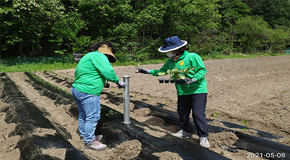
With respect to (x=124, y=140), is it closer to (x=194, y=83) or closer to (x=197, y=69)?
(x=194, y=83)

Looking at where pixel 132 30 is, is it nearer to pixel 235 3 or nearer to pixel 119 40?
pixel 119 40

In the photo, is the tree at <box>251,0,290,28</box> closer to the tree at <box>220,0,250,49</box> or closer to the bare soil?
the tree at <box>220,0,250,49</box>

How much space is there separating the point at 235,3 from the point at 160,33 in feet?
78.3

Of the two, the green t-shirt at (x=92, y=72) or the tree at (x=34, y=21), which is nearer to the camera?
the green t-shirt at (x=92, y=72)

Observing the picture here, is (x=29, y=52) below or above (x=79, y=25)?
below

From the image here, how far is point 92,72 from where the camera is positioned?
238 centimetres

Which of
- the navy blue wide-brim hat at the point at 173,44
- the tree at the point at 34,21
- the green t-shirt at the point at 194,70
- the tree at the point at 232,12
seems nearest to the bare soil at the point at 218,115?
the green t-shirt at the point at 194,70

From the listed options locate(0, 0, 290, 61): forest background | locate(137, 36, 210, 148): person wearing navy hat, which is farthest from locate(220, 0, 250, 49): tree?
locate(137, 36, 210, 148): person wearing navy hat

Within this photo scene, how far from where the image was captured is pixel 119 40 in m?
19.3

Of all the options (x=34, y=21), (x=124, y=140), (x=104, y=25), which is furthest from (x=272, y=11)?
(x=124, y=140)

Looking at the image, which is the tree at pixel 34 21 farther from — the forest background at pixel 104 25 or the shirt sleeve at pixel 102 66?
the shirt sleeve at pixel 102 66

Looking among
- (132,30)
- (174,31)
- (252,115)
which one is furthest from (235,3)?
(252,115)

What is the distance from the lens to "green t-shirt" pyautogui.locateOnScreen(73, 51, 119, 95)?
2.34m

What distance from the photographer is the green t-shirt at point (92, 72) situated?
7.69 ft
